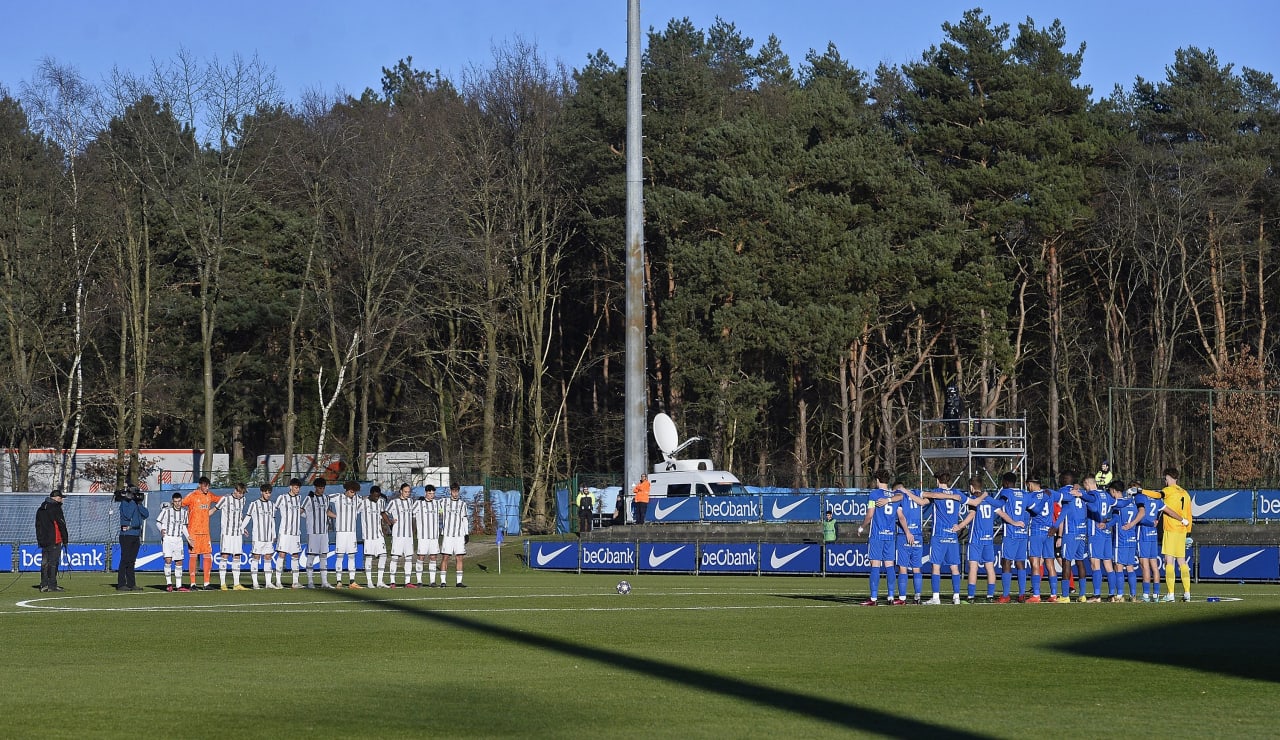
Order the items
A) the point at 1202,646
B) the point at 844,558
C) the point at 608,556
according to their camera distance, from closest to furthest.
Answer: the point at 1202,646
the point at 844,558
the point at 608,556

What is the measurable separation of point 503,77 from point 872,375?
813 inches

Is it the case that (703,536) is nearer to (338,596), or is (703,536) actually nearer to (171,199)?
(338,596)

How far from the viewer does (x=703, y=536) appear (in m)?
41.0

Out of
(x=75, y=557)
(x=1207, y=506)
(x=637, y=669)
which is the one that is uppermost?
(x=1207, y=506)

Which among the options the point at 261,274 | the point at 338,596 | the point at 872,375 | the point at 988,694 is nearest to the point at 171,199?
the point at 261,274

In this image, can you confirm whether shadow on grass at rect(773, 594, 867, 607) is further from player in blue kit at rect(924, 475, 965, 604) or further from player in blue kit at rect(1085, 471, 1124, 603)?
player in blue kit at rect(1085, 471, 1124, 603)

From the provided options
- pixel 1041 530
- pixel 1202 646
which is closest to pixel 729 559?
pixel 1041 530

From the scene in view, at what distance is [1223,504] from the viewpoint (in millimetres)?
39094

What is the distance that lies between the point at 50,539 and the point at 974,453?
24.3m

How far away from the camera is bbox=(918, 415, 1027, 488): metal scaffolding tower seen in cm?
4216

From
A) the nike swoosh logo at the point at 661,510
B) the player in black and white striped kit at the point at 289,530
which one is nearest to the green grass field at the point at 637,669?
the player in black and white striped kit at the point at 289,530

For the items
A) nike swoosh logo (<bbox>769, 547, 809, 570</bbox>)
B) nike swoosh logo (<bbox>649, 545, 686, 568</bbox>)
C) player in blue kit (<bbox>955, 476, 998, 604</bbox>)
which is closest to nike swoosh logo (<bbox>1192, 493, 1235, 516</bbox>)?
nike swoosh logo (<bbox>769, 547, 809, 570</bbox>)

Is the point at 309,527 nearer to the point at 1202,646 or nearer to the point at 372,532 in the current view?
the point at 372,532

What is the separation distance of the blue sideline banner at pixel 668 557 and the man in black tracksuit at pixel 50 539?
12.9 metres
